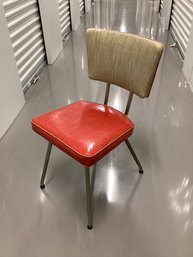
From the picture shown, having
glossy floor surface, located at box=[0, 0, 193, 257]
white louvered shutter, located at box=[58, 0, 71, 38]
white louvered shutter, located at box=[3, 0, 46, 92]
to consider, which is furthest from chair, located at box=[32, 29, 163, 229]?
white louvered shutter, located at box=[58, 0, 71, 38]

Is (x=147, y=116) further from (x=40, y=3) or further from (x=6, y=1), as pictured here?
(x=40, y=3)

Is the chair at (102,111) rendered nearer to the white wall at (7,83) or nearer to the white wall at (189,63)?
the white wall at (7,83)

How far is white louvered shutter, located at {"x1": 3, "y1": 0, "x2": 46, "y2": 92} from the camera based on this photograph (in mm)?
2038

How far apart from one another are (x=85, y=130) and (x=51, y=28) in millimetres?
2271

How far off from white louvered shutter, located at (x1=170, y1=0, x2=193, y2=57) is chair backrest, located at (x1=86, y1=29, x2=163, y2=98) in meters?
2.06

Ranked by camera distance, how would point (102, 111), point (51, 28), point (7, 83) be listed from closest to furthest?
point (102, 111) < point (7, 83) < point (51, 28)

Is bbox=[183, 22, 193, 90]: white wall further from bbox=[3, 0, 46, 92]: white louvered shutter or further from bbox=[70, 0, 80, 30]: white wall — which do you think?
bbox=[70, 0, 80, 30]: white wall

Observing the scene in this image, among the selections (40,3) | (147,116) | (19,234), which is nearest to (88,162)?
(19,234)

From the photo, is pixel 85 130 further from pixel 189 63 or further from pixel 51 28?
pixel 51 28

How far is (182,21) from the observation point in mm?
3266

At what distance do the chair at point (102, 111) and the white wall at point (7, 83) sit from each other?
0.71 metres

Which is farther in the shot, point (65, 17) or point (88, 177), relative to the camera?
point (65, 17)

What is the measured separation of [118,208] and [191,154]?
0.71 metres

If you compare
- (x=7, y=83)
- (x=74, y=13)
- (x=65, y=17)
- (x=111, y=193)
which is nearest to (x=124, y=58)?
(x=111, y=193)
